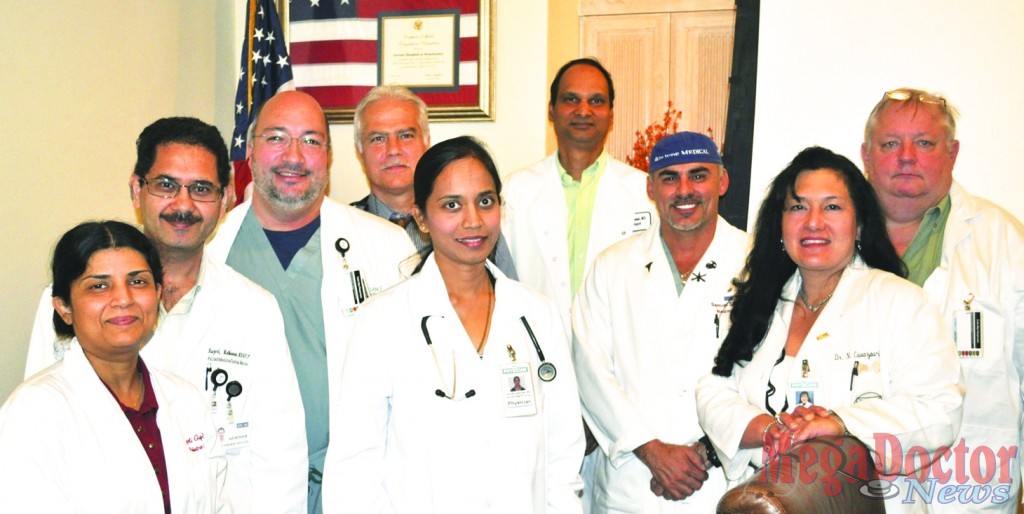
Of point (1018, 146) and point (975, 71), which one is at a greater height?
point (975, 71)

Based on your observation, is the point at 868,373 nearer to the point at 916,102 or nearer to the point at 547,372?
the point at 547,372

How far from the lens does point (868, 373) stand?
2549 millimetres

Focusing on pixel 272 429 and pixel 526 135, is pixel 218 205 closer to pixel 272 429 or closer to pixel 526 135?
pixel 272 429

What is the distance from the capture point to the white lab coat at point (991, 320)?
3.07m

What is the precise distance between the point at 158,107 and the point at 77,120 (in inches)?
28.7

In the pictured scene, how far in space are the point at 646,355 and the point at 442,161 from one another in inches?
44.7

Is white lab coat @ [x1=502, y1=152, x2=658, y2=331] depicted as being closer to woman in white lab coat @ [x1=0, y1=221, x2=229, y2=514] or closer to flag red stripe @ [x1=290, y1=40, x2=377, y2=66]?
flag red stripe @ [x1=290, y1=40, x2=377, y2=66]

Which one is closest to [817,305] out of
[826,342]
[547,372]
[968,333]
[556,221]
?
[826,342]

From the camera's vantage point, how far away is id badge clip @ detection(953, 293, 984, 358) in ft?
10.1

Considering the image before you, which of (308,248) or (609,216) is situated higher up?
(609,216)

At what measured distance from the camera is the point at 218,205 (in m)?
2.92

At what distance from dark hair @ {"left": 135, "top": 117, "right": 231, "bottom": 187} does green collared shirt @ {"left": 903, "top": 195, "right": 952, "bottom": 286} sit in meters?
2.38

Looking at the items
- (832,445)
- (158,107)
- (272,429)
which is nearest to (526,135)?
(158,107)

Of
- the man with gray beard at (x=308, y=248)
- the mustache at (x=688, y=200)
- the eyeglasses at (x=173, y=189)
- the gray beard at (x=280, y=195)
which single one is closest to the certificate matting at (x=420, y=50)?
the man with gray beard at (x=308, y=248)
